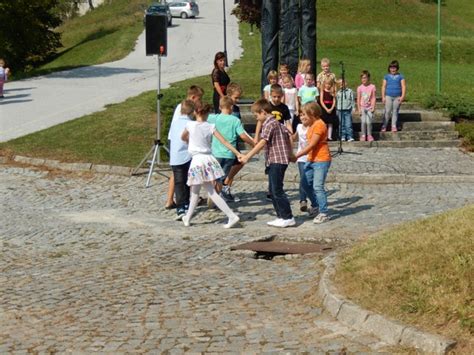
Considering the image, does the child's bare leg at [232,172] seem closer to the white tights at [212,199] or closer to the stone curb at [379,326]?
the white tights at [212,199]

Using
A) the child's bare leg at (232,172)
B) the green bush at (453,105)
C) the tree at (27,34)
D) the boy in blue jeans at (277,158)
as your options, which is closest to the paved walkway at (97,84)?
the tree at (27,34)

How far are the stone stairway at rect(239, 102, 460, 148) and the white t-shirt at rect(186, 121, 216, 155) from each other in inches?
286

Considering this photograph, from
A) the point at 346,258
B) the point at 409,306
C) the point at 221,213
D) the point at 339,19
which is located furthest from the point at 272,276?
the point at 339,19

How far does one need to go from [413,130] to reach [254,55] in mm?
21731

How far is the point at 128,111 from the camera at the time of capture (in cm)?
2431

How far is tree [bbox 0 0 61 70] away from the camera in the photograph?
4816cm

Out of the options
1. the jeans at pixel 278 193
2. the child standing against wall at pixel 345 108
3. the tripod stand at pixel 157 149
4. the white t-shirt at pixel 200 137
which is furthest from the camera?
the child standing against wall at pixel 345 108

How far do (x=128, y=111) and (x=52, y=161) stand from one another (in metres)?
5.69

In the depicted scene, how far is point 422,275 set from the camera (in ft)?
27.8

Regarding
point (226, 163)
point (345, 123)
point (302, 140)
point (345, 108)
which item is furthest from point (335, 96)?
point (302, 140)

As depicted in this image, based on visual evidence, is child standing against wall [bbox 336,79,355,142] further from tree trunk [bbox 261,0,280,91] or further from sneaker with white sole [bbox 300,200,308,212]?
sneaker with white sole [bbox 300,200,308,212]

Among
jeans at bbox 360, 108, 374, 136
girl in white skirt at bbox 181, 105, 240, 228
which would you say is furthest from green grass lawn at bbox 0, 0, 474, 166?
girl in white skirt at bbox 181, 105, 240, 228

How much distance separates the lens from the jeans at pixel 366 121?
2000cm

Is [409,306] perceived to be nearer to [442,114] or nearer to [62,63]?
[442,114]
